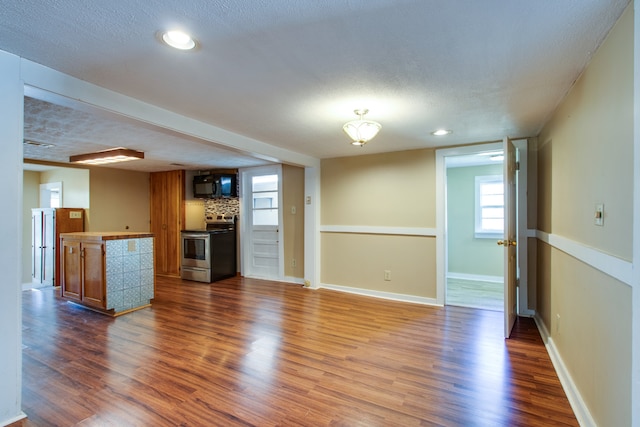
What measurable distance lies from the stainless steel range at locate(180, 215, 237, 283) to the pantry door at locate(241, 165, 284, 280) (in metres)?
0.29

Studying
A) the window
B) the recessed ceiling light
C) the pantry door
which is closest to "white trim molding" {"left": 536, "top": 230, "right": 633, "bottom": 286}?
the recessed ceiling light

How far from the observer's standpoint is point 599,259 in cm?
A: 162

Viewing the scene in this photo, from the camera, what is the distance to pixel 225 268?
5918mm

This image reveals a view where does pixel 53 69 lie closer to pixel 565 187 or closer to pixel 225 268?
pixel 565 187

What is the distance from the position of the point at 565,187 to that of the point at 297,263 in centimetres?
405

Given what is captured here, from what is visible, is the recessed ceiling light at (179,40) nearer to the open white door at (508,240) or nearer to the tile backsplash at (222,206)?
the open white door at (508,240)

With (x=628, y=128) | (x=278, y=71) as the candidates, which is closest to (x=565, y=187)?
(x=628, y=128)

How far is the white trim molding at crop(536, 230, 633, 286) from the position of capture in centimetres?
133

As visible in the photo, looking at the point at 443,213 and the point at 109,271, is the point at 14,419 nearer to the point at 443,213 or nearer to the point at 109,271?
the point at 109,271

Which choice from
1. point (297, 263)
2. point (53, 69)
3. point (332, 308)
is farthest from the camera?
point (297, 263)

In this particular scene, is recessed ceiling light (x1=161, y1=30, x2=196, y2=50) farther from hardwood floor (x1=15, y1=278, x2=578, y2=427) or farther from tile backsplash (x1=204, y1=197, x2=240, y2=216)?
tile backsplash (x1=204, y1=197, x2=240, y2=216)

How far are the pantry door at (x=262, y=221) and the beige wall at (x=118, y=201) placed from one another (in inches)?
92.5

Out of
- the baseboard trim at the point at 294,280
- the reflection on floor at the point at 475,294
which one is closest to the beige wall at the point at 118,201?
the baseboard trim at the point at 294,280

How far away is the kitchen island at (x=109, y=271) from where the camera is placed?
148 inches
